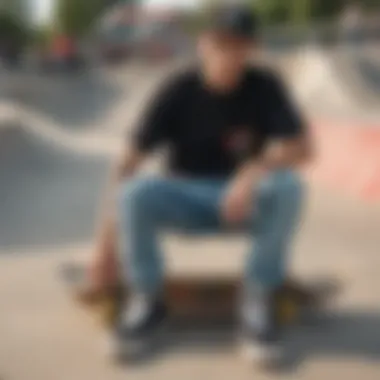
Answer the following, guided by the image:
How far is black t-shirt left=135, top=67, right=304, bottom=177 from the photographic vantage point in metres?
2.70

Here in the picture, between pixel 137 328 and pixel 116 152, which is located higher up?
pixel 116 152

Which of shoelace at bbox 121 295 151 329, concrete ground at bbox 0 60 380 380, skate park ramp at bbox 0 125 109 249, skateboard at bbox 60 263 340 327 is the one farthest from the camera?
skate park ramp at bbox 0 125 109 249

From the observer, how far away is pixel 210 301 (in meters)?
2.90

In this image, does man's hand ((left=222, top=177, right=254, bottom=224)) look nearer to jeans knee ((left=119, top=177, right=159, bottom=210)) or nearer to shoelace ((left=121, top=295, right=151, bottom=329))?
jeans knee ((left=119, top=177, right=159, bottom=210))

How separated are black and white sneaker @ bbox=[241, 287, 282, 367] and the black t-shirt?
0.36 metres

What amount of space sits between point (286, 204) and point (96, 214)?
65.3 inches

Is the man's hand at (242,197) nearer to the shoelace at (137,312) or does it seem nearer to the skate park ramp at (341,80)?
the shoelace at (137,312)

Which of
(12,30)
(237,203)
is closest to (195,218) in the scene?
(237,203)

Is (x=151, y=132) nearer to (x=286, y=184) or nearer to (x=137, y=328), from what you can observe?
(x=286, y=184)

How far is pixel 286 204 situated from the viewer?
8.57 feet

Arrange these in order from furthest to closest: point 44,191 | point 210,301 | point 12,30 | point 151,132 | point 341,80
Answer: point 341,80, point 44,191, point 12,30, point 210,301, point 151,132

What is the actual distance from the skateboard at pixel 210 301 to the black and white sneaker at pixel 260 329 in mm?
110

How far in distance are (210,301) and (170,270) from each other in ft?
1.09

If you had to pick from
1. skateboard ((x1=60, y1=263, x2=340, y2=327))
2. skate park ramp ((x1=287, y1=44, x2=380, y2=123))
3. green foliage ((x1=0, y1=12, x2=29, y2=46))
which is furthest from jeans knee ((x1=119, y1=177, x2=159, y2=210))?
skate park ramp ((x1=287, y1=44, x2=380, y2=123))
